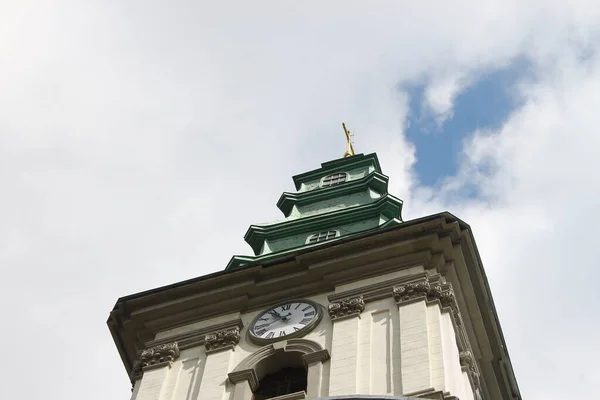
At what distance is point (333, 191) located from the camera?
1609 inches

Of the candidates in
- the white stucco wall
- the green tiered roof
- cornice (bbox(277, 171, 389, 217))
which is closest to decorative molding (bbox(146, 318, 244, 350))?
the white stucco wall

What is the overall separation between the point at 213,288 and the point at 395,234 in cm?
528

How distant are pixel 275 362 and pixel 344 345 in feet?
6.75

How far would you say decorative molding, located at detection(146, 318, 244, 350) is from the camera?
32.2 m

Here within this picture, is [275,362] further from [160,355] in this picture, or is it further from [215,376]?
[160,355]

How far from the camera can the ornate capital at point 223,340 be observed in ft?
103

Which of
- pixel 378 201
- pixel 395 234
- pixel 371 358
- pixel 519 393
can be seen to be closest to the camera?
pixel 371 358

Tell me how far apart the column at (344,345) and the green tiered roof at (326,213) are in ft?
16.2

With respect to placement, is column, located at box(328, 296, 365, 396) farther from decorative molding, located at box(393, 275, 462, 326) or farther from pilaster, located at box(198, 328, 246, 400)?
pilaster, located at box(198, 328, 246, 400)

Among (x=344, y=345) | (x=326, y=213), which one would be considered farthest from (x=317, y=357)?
(x=326, y=213)

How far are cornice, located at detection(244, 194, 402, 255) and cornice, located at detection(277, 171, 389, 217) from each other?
190 centimetres

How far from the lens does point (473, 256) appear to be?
3253 cm

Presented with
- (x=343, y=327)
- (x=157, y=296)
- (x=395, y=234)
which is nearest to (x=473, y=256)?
(x=395, y=234)

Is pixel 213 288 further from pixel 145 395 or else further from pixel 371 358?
pixel 371 358
